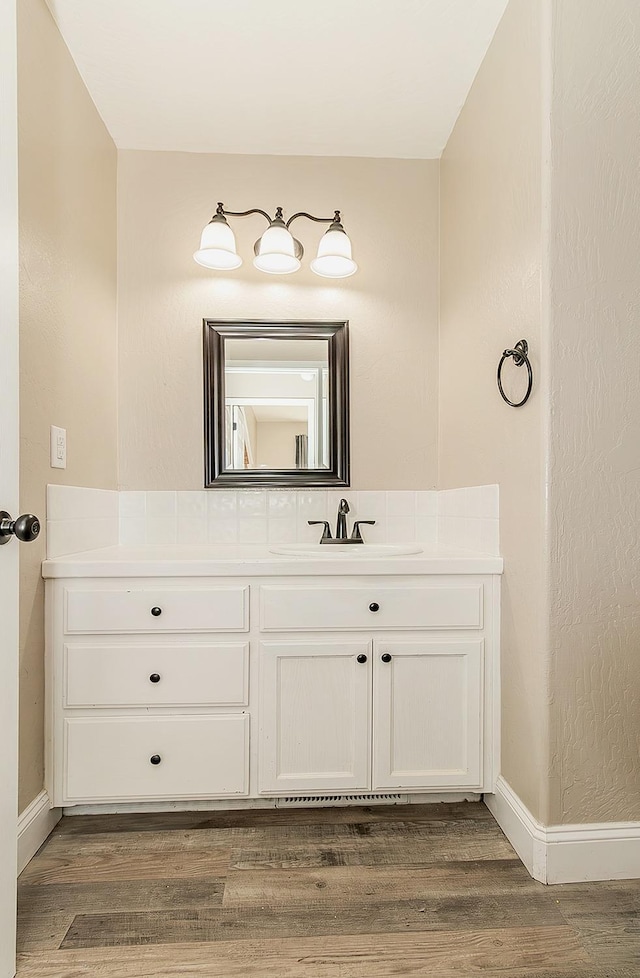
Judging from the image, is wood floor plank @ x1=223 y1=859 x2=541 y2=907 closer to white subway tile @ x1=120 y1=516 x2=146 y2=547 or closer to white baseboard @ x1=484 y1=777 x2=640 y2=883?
white baseboard @ x1=484 y1=777 x2=640 y2=883

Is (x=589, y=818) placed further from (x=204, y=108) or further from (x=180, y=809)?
(x=204, y=108)

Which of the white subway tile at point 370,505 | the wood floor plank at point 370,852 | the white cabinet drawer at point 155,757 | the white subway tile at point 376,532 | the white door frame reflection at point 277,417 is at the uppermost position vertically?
the white door frame reflection at point 277,417

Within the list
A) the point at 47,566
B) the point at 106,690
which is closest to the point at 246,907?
the point at 106,690

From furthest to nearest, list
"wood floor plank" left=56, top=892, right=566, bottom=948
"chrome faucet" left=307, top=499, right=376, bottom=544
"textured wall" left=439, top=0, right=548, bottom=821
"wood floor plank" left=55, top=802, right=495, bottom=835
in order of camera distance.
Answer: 1. "chrome faucet" left=307, top=499, right=376, bottom=544
2. "wood floor plank" left=55, top=802, right=495, bottom=835
3. "textured wall" left=439, top=0, right=548, bottom=821
4. "wood floor plank" left=56, top=892, right=566, bottom=948

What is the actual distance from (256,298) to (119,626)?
1.43m

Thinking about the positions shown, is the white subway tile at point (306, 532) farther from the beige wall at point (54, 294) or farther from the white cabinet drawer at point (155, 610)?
the beige wall at point (54, 294)

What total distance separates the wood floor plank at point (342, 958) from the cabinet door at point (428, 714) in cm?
53

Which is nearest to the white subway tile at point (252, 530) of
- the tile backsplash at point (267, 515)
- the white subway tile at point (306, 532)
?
the tile backsplash at point (267, 515)

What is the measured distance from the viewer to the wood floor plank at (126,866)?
1642mm

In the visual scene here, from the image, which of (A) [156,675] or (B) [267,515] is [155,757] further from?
(B) [267,515]

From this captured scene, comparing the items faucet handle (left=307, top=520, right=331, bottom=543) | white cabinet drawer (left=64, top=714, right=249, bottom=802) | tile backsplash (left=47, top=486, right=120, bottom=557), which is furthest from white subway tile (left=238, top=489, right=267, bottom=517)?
white cabinet drawer (left=64, top=714, right=249, bottom=802)

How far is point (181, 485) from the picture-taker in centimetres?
254

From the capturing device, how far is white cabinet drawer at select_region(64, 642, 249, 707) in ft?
6.13

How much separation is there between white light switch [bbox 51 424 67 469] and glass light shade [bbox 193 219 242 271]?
869 millimetres
